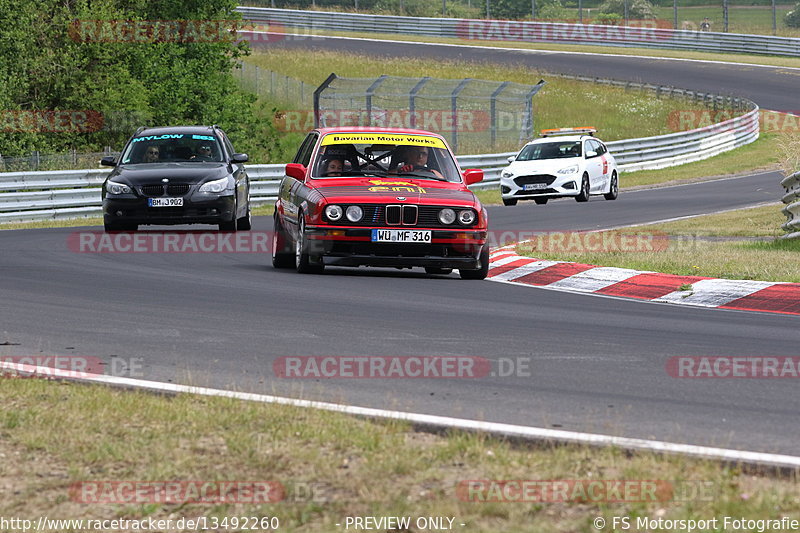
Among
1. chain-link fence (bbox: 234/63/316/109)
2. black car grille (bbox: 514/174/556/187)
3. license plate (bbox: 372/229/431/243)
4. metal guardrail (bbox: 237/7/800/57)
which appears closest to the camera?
license plate (bbox: 372/229/431/243)

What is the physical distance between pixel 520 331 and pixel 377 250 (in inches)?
139

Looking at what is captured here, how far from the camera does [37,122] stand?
35719 mm

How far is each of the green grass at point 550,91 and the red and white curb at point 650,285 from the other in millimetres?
30191

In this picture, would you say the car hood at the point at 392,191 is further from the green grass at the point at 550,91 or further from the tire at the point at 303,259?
the green grass at the point at 550,91

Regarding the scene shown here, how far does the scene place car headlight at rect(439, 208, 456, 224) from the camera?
1247 cm

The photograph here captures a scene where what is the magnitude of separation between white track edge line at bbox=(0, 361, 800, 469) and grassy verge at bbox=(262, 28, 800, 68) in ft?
193

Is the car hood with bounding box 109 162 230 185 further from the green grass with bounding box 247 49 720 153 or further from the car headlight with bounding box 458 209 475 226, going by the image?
the green grass with bounding box 247 49 720 153

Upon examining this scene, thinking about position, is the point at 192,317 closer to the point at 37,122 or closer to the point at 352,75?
the point at 37,122

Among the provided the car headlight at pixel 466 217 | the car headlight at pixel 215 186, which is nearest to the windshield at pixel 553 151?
the car headlight at pixel 215 186

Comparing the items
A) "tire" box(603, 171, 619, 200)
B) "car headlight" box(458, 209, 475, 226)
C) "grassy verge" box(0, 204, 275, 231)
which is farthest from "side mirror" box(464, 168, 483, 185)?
"tire" box(603, 171, 619, 200)

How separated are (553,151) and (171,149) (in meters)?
11.4

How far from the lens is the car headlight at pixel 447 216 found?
12.5m

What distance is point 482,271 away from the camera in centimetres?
1304

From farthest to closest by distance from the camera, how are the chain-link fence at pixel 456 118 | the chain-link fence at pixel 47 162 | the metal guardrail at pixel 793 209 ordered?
the chain-link fence at pixel 456 118, the chain-link fence at pixel 47 162, the metal guardrail at pixel 793 209
